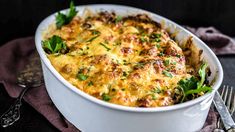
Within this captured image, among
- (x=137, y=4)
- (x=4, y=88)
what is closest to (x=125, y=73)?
(x=4, y=88)

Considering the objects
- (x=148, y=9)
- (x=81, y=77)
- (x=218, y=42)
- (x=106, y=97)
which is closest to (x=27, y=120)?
(x=81, y=77)

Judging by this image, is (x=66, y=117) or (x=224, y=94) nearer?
(x=66, y=117)

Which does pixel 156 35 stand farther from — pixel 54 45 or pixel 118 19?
pixel 54 45

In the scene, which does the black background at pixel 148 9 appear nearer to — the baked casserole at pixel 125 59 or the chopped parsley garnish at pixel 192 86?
the baked casserole at pixel 125 59

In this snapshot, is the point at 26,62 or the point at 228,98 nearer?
the point at 228,98

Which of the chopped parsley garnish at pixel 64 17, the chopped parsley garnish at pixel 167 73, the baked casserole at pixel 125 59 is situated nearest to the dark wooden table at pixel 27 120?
the baked casserole at pixel 125 59

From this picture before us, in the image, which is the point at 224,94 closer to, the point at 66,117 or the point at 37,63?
the point at 66,117
